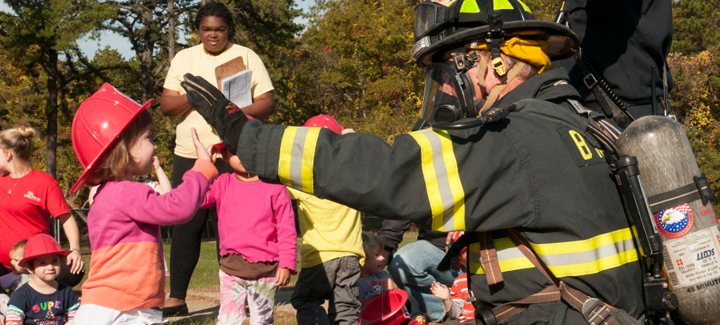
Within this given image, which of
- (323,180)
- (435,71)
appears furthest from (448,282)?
(323,180)

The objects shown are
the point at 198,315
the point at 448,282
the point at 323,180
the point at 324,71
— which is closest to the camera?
the point at 323,180

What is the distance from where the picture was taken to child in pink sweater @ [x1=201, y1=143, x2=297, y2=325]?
4.20 m

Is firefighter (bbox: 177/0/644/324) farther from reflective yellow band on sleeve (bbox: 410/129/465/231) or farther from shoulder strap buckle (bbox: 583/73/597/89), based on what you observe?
shoulder strap buckle (bbox: 583/73/597/89)

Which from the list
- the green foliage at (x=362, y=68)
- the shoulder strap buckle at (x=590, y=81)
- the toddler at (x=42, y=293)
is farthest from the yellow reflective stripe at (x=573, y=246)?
the green foliage at (x=362, y=68)

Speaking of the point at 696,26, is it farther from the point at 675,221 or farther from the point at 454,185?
the point at 454,185

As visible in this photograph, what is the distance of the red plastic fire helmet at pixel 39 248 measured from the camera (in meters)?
4.47

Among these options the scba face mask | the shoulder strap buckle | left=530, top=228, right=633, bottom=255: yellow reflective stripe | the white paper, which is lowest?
left=530, top=228, right=633, bottom=255: yellow reflective stripe

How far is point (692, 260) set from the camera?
1.96 meters

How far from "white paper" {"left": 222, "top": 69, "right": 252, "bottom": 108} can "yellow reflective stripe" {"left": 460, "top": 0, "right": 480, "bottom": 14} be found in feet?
7.44

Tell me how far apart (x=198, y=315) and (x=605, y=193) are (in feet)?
14.3

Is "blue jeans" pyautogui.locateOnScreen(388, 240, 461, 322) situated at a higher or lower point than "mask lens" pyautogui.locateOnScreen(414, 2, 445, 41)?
lower

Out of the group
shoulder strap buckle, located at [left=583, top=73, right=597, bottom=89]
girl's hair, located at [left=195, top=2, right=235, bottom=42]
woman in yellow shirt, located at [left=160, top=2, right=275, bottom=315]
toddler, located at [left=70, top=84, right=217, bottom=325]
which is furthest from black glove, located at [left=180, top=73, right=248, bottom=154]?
girl's hair, located at [left=195, top=2, right=235, bottom=42]

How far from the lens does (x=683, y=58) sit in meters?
31.3

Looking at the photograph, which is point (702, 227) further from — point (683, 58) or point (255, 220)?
point (683, 58)
